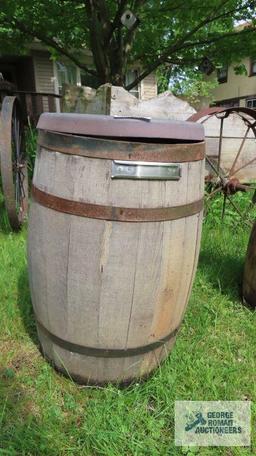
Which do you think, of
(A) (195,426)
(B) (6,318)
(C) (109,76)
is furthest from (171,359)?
(C) (109,76)

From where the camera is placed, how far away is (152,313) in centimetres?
174

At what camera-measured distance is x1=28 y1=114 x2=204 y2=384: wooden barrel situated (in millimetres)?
1463

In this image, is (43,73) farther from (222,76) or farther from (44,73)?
(222,76)

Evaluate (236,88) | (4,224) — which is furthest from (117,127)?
(236,88)

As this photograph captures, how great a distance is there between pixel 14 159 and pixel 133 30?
3.80 metres

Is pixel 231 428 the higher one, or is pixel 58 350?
pixel 58 350

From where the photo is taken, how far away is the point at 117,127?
1.44 metres

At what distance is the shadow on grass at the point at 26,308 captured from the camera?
233cm

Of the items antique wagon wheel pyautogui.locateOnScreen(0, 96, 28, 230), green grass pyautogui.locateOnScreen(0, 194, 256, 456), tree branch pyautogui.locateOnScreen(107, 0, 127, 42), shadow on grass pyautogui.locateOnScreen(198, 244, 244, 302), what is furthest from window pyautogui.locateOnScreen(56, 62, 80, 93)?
green grass pyautogui.locateOnScreen(0, 194, 256, 456)

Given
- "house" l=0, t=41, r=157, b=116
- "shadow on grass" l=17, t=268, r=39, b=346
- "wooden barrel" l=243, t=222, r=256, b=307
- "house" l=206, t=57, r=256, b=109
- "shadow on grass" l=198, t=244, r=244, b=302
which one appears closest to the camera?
"shadow on grass" l=17, t=268, r=39, b=346

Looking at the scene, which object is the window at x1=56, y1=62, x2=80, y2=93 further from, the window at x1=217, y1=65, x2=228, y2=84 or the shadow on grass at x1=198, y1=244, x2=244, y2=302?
the window at x1=217, y1=65, x2=228, y2=84

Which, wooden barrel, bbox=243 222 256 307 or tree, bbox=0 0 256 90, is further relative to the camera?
tree, bbox=0 0 256 90

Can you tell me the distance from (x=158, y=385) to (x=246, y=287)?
1035 mm

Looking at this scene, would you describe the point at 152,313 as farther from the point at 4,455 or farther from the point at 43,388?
the point at 4,455
